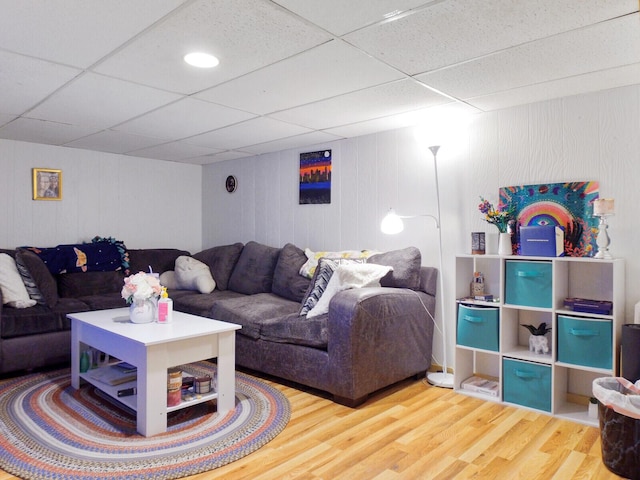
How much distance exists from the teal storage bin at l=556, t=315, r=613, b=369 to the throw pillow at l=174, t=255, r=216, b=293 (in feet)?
10.2

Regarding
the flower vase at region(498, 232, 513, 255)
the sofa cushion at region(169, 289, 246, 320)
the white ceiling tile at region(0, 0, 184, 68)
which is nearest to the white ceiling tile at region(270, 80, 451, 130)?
the flower vase at region(498, 232, 513, 255)

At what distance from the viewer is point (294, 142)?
4.37m

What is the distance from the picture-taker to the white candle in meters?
2.58

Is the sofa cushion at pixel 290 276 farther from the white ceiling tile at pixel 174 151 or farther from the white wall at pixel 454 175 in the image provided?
the white ceiling tile at pixel 174 151

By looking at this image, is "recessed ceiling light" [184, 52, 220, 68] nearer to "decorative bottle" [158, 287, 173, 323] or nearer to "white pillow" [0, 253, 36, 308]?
"decorative bottle" [158, 287, 173, 323]

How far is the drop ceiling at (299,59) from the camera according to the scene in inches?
72.4

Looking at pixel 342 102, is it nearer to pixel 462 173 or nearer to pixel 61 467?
pixel 462 173

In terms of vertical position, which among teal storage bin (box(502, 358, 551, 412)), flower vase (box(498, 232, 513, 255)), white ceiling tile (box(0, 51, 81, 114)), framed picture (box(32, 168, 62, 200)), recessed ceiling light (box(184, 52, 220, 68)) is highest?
white ceiling tile (box(0, 51, 81, 114))

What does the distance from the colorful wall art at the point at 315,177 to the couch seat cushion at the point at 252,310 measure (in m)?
1.10

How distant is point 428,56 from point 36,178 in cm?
401

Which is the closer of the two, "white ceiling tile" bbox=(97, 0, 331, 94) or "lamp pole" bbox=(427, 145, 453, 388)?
"white ceiling tile" bbox=(97, 0, 331, 94)

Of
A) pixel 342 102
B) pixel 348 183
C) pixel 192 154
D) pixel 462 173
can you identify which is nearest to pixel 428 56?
pixel 342 102

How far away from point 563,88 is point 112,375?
3362mm

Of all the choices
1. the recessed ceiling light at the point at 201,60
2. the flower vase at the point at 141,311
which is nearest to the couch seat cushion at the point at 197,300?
the flower vase at the point at 141,311
